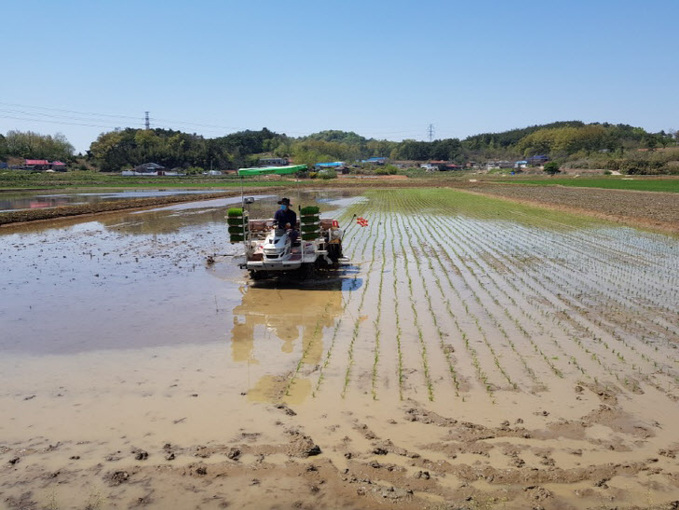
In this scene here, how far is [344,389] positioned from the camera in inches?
236

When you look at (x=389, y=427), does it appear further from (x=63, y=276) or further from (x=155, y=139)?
(x=155, y=139)

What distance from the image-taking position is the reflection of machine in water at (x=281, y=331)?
6316mm

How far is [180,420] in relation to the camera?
17.4ft

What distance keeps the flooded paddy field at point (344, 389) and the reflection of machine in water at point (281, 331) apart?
0.05 meters

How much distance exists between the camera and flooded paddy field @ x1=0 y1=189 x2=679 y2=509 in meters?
4.18

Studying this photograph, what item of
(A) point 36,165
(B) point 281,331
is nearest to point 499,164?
(A) point 36,165

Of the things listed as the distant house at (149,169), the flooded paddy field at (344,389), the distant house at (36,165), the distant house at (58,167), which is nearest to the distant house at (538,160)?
the distant house at (149,169)

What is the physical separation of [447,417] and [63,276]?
10.8 meters

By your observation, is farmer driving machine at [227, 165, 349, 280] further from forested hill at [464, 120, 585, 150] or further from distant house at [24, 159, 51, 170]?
forested hill at [464, 120, 585, 150]

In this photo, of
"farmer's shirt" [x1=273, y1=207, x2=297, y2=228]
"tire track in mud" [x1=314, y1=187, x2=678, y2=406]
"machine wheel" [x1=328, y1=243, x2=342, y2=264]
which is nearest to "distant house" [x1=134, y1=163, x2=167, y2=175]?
"tire track in mud" [x1=314, y1=187, x2=678, y2=406]

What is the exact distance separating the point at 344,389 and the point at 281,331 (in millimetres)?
2642

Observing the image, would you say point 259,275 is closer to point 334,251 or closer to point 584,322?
point 334,251

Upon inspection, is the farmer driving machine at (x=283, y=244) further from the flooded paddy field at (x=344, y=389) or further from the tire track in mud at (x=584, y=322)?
the tire track in mud at (x=584, y=322)

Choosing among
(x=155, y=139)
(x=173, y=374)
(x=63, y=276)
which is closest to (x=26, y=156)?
(x=155, y=139)
